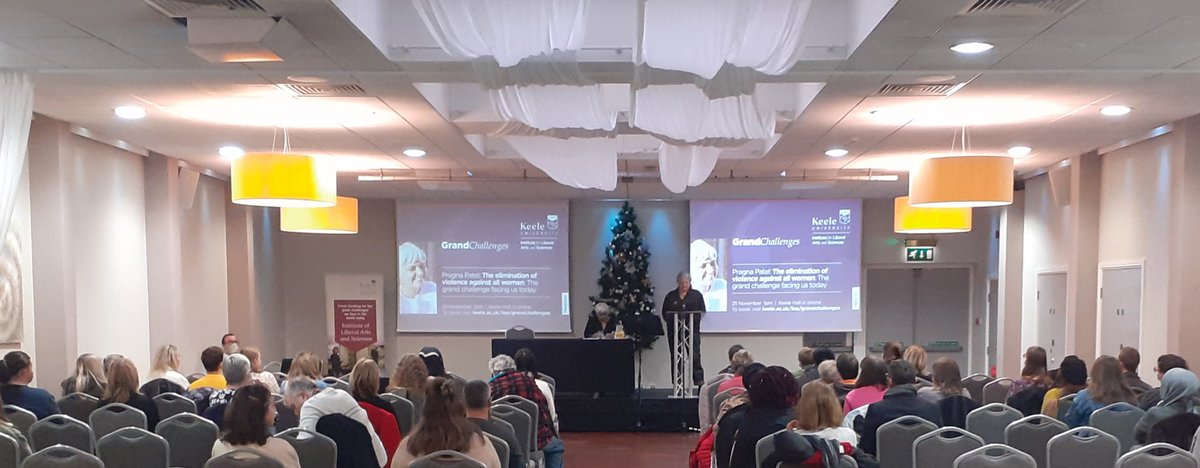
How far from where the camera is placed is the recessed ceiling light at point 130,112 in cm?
798

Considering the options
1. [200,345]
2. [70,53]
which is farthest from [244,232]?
[70,53]

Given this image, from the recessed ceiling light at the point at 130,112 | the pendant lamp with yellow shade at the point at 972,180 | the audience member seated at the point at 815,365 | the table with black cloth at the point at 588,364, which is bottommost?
the table with black cloth at the point at 588,364

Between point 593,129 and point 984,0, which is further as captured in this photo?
point 593,129

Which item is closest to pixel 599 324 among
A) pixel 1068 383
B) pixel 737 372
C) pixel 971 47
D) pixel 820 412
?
pixel 737 372

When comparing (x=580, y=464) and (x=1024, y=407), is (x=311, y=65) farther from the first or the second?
(x=1024, y=407)

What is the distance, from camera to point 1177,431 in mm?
4930

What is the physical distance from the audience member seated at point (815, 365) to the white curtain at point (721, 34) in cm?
353

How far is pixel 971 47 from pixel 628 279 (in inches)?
372

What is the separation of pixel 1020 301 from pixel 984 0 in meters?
9.77

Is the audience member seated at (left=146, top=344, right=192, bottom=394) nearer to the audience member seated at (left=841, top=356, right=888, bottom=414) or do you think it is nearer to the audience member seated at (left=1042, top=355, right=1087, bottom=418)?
the audience member seated at (left=841, top=356, right=888, bottom=414)

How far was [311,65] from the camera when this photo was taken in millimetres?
6348

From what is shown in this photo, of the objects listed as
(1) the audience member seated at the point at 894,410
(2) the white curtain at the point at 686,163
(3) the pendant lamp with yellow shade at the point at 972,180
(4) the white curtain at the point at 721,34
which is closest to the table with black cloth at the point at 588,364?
(2) the white curtain at the point at 686,163

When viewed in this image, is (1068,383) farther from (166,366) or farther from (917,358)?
(166,366)

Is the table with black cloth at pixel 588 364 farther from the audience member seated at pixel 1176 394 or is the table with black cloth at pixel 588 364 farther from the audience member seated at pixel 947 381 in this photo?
the audience member seated at pixel 1176 394
